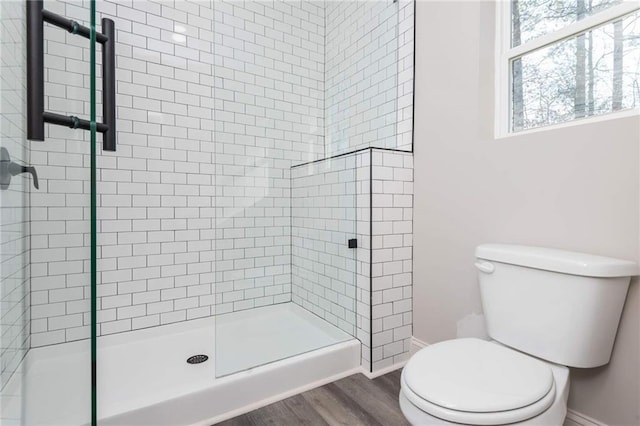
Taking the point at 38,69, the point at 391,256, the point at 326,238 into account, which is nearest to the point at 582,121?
the point at 391,256

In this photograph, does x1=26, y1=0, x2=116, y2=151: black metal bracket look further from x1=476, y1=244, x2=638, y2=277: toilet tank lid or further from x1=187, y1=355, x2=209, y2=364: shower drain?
x1=476, y1=244, x2=638, y2=277: toilet tank lid

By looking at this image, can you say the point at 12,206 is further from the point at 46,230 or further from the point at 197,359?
the point at 197,359

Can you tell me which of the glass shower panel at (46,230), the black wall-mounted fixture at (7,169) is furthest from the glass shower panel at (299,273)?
the black wall-mounted fixture at (7,169)

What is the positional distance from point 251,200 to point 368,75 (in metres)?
1.12

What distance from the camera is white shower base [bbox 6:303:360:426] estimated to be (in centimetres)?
92

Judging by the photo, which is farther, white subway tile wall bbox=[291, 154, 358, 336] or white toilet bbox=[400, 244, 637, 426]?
white subway tile wall bbox=[291, 154, 358, 336]

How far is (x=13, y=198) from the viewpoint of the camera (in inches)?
34.2

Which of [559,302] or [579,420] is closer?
[559,302]

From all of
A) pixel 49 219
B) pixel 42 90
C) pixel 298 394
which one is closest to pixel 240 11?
pixel 42 90

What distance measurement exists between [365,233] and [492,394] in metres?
1.02

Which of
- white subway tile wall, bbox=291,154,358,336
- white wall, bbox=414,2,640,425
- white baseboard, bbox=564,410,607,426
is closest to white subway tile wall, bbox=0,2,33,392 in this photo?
white subway tile wall, bbox=291,154,358,336

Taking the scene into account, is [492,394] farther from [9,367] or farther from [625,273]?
[9,367]

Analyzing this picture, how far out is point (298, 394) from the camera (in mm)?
1667

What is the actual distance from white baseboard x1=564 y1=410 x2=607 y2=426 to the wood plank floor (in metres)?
0.64
